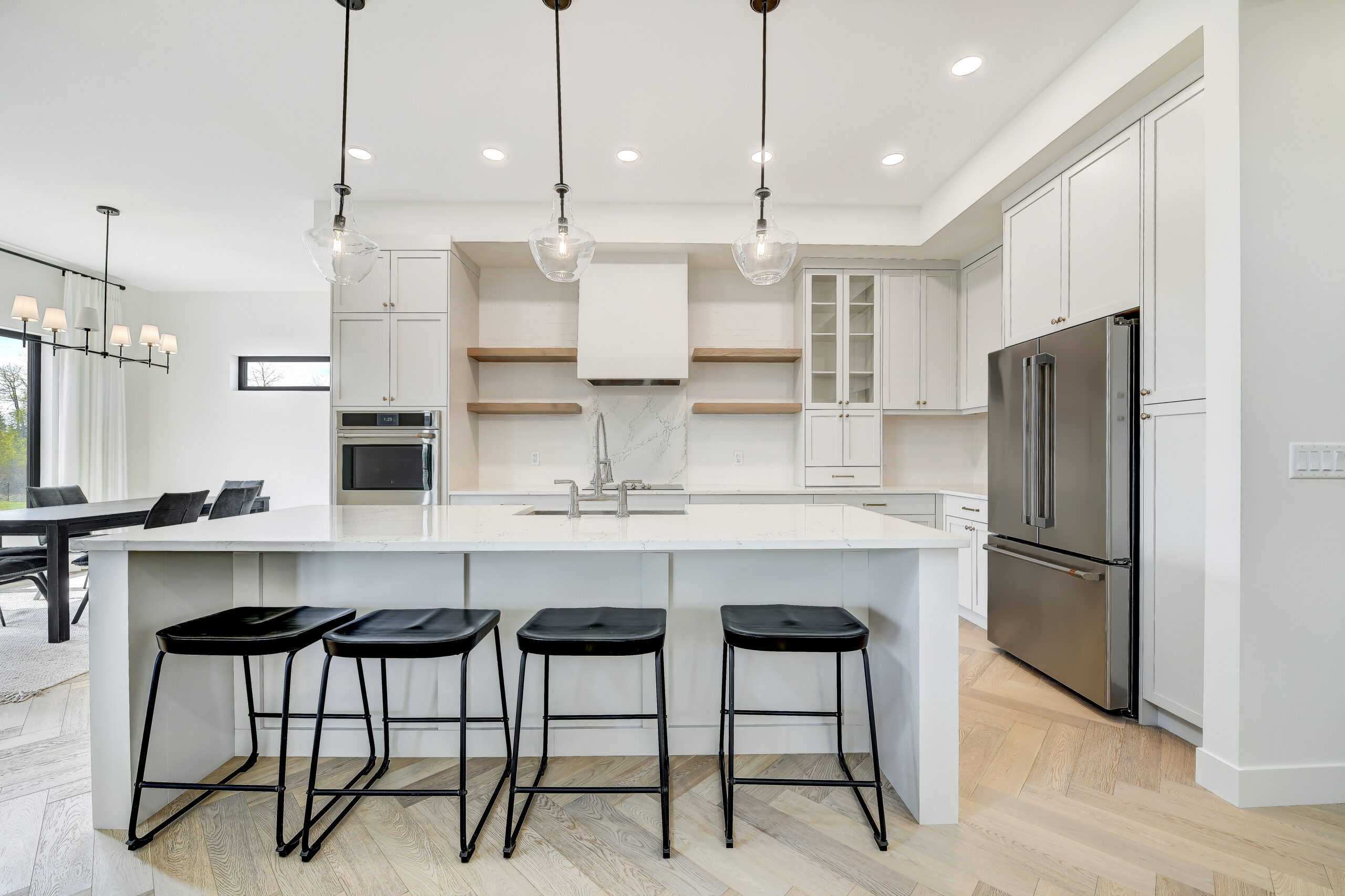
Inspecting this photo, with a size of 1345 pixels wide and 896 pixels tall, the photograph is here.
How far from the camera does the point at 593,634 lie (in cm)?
160

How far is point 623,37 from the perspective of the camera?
2.30 meters

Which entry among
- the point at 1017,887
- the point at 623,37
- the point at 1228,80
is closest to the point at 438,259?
the point at 623,37

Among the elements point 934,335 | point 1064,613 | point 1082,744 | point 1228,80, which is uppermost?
point 1228,80

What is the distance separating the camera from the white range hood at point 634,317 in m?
3.97

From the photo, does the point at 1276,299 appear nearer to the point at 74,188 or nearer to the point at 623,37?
the point at 623,37

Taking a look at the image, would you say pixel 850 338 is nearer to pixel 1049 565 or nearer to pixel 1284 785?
pixel 1049 565

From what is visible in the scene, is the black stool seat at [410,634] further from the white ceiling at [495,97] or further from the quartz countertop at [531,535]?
the white ceiling at [495,97]

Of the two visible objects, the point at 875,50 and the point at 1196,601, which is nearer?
the point at 1196,601

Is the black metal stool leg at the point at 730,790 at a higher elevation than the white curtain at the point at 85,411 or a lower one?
lower

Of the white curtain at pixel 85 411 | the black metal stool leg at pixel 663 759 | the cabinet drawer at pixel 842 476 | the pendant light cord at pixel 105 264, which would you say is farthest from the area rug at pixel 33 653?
the cabinet drawer at pixel 842 476

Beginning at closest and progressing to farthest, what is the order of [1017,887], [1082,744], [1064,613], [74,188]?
[1017,887]
[1082,744]
[1064,613]
[74,188]

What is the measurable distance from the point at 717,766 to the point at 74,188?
487cm

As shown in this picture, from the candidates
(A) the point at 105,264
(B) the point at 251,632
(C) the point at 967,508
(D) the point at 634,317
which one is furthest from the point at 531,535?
(A) the point at 105,264

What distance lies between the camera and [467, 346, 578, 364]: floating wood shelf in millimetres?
4129
